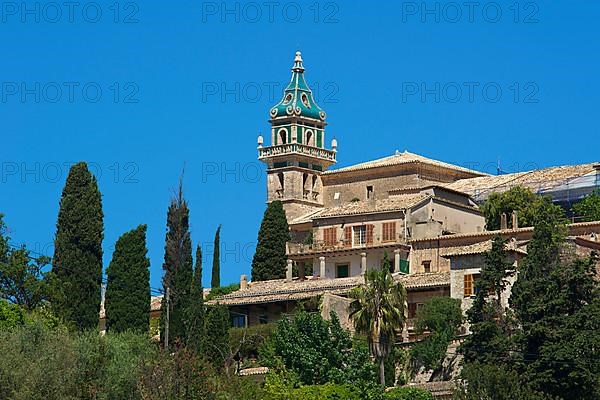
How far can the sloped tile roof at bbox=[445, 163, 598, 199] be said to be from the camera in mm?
84750

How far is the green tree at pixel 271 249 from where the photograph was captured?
8231 centimetres

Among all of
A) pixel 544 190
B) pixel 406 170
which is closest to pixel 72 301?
pixel 544 190

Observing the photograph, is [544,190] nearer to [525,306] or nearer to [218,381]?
[525,306]

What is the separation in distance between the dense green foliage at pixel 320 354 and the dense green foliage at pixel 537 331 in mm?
3522

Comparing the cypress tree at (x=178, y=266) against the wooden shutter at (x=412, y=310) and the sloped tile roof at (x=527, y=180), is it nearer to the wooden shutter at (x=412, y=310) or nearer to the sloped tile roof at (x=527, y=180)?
the wooden shutter at (x=412, y=310)

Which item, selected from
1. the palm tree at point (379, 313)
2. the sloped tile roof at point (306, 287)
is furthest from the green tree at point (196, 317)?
the sloped tile roof at point (306, 287)

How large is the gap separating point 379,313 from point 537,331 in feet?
22.1

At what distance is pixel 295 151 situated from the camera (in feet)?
354

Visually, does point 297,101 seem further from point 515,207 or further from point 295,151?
point 515,207

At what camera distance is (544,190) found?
275 ft

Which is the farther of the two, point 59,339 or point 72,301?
point 72,301

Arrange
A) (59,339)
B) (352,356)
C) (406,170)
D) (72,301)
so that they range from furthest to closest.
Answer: (406,170), (72,301), (352,356), (59,339)

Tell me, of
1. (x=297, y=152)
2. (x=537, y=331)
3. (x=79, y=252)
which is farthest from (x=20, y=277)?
(x=297, y=152)

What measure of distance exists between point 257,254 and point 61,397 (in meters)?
32.7
